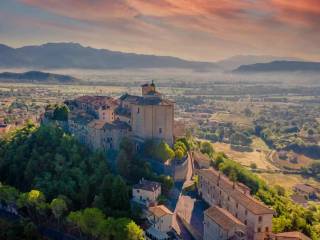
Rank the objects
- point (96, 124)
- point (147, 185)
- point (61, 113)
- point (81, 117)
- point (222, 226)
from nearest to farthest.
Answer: point (222, 226)
point (147, 185)
point (96, 124)
point (81, 117)
point (61, 113)

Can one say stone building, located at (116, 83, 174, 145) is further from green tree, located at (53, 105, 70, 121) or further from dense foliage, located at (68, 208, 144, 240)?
dense foliage, located at (68, 208, 144, 240)

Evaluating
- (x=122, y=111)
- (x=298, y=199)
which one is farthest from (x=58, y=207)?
(x=298, y=199)

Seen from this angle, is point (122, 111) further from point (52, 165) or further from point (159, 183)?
point (159, 183)

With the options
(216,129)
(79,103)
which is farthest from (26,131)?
(216,129)

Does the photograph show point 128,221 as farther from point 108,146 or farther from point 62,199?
point 108,146

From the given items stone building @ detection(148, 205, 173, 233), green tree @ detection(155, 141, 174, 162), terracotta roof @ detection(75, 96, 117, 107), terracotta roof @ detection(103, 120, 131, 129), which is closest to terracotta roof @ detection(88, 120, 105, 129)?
terracotta roof @ detection(103, 120, 131, 129)

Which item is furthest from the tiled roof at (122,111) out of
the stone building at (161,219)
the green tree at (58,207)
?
the stone building at (161,219)
